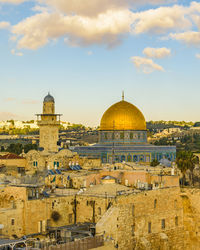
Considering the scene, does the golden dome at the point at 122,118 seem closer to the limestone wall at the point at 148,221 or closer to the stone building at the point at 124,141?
the stone building at the point at 124,141

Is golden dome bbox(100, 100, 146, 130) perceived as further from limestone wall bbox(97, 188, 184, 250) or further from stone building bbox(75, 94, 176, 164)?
limestone wall bbox(97, 188, 184, 250)

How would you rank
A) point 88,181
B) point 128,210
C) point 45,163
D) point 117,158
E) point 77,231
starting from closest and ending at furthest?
point 77,231 → point 128,210 → point 88,181 → point 45,163 → point 117,158

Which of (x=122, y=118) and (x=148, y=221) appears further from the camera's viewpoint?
(x=122, y=118)

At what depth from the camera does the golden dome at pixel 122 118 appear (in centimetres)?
4456

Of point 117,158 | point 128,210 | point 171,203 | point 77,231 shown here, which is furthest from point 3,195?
point 117,158

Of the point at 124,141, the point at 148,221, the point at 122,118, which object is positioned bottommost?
the point at 148,221

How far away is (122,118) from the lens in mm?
44562

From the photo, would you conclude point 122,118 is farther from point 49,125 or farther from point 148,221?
point 148,221

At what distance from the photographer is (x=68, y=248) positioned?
16016 mm

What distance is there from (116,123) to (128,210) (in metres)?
25.3

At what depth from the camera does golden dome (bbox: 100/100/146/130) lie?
4456cm

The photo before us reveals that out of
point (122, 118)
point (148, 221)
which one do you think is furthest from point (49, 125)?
point (148, 221)

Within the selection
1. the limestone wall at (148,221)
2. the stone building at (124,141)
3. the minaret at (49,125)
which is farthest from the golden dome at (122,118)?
the limestone wall at (148,221)

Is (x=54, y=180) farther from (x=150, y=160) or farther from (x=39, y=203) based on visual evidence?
(x=150, y=160)
